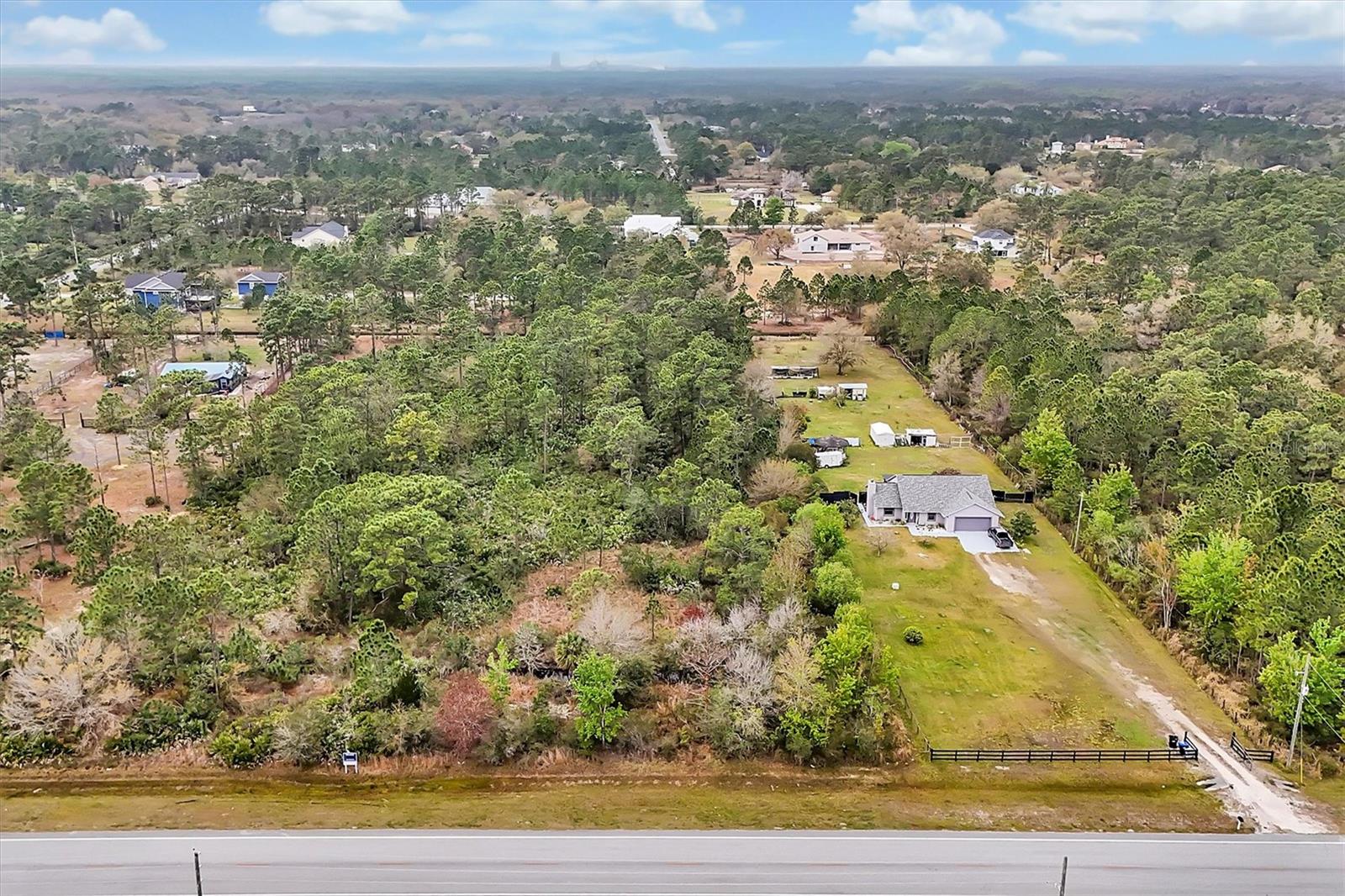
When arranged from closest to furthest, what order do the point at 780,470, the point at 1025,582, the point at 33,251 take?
1. the point at 1025,582
2. the point at 780,470
3. the point at 33,251

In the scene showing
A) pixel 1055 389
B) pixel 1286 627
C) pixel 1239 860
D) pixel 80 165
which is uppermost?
pixel 80 165

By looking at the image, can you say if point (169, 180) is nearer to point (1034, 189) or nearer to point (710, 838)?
point (1034, 189)

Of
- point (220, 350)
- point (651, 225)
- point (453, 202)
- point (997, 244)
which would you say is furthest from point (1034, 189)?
point (220, 350)

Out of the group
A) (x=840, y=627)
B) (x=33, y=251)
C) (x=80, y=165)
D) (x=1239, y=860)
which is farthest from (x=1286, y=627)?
(x=80, y=165)

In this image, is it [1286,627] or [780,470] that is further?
[780,470]

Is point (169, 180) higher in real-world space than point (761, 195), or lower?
higher

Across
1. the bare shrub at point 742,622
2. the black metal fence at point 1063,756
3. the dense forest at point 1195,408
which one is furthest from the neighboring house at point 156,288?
the black metal fence at point 1063,756

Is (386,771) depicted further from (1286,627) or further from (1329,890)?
(1286,627)
